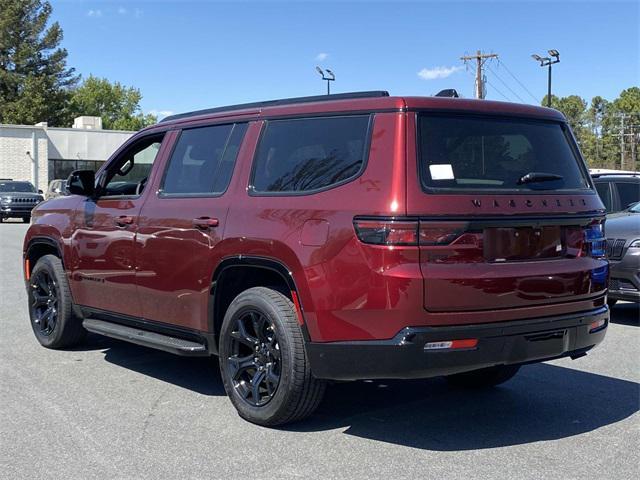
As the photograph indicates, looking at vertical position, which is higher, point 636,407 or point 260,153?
point 260,153

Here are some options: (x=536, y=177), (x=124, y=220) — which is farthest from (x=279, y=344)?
(x=124, y=220)

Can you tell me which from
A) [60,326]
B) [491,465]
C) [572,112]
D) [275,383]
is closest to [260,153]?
[275,383]

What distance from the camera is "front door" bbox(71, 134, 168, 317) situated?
5652 mm

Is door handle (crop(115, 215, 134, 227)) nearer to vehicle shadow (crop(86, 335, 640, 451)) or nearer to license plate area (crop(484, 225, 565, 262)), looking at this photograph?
vehicle shadow (crop(86, 335, 640, 451))

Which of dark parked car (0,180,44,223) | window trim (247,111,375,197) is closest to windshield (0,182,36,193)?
dark parked car (0,180,44,223)

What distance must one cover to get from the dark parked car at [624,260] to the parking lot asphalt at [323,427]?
1.87 meters

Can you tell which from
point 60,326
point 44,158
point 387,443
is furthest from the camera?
point 44,158

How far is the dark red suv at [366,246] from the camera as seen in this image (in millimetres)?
3859

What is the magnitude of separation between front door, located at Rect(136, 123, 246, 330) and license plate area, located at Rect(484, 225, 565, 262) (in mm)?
1780

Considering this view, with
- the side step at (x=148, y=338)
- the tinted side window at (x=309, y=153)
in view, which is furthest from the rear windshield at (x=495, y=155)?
the side step at (x=148, y=338)

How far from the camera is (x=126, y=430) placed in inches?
178

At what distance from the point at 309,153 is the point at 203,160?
3.76 ft

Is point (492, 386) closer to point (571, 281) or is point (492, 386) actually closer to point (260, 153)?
point (571, 281)

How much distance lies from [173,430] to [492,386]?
2505 millimetres
